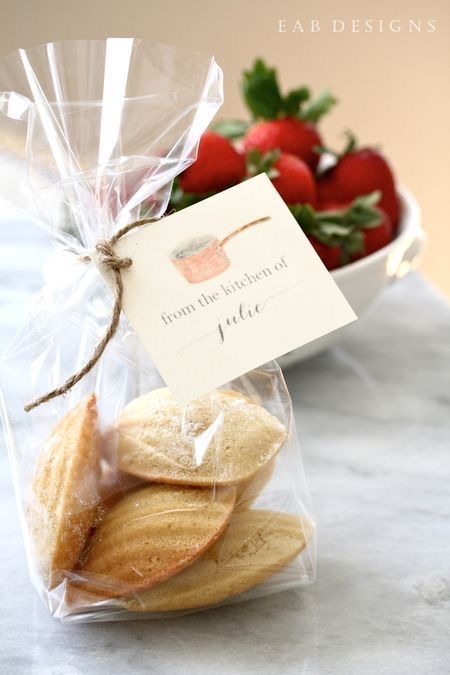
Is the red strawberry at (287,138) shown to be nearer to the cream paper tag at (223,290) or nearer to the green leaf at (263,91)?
the green leaf at (263,91)

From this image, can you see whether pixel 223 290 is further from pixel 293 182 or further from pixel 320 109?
pixel 320 109

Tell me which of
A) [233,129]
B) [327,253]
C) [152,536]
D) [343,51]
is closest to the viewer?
[152,536]

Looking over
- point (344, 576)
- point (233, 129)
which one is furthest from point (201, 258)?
point (233, 129)

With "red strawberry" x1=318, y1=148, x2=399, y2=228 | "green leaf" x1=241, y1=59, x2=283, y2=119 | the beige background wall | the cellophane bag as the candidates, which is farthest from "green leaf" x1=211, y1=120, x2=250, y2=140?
the beige background wall

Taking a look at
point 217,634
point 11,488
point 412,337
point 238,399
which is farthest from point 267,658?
point 412,337

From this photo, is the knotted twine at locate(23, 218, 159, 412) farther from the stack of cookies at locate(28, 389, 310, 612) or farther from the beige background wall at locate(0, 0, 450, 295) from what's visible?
the beige background wall at locate(0, 0, 450, 295)

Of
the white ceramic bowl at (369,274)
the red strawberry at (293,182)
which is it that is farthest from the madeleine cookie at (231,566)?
the red strawberry at (293,182)
